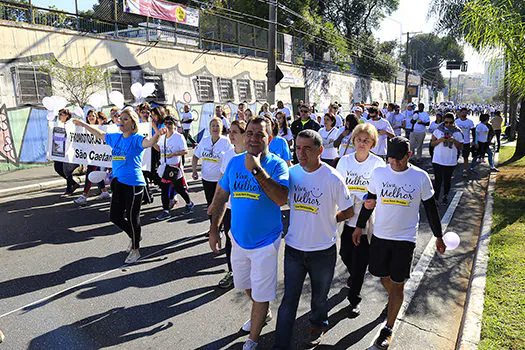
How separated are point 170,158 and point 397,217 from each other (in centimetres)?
474

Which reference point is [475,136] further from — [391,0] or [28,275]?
[391,0]

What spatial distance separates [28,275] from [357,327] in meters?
3.89

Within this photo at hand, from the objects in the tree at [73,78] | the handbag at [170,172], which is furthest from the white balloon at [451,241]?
the tree at [73,78]

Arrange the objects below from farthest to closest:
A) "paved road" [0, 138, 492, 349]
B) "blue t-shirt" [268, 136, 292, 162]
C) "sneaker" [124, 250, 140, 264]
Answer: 1. "sneaker" [124, 250, 140, 264]
2. "blue t-shirt" [268, 136, 292, 162]
3. "paved road" [0, 138, 492, 349]

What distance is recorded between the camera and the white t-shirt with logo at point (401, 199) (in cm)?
338

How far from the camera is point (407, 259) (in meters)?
3.41

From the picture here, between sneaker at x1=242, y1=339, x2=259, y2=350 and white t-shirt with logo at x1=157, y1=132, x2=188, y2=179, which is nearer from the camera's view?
sneaker at x1=242, y1=339, x2=259, y2=350

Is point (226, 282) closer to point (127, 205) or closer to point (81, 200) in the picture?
point (127, 205)

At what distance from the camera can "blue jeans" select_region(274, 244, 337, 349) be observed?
3127 millimetres

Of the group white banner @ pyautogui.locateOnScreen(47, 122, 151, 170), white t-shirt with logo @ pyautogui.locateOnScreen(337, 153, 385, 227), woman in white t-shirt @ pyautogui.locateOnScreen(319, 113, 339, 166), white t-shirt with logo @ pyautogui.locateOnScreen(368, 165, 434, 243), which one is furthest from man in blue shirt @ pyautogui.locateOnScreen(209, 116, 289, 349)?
white banner @ pyautogui.locateOnScreen(47, 122, 151, 170)

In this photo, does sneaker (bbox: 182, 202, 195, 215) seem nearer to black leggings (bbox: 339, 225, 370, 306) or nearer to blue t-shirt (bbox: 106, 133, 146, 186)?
blue t-shirt (bbox: 106, 133, 146, 186)

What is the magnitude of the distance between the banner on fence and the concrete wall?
116cm

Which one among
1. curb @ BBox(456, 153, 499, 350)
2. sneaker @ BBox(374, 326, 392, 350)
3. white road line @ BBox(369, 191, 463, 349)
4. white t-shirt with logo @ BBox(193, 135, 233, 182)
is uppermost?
white t-shirt with logo @ BBox(193, 135, 233, 182)

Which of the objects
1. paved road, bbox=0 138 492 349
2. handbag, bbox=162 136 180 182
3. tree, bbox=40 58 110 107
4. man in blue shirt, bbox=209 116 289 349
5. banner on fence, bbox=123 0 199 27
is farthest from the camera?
banner on fence, bbox=123 0 199 27
